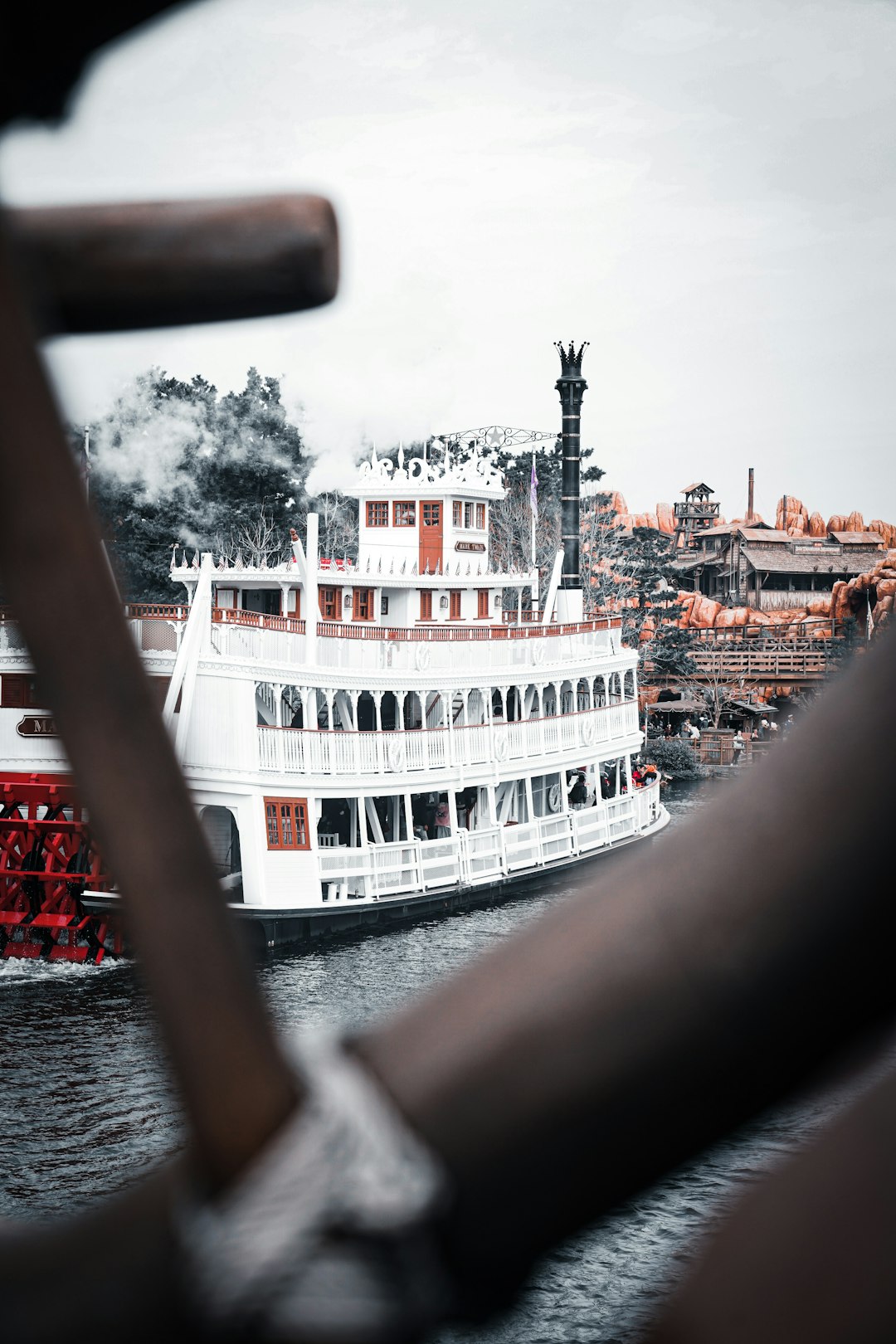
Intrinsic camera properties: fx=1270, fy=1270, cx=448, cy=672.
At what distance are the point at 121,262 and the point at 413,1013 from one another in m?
0.38

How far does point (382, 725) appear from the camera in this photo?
55.0ft

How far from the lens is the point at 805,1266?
26 centimetres

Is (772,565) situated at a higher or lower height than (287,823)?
higher

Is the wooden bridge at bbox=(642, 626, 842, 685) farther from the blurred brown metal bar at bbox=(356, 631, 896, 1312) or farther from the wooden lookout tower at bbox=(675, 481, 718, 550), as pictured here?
the blurred brown metal bar at bbox=(356, 631, 896, 1312)

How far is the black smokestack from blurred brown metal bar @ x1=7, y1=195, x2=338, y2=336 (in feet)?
74.8

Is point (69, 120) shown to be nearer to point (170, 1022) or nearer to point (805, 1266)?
point (170, 1022)

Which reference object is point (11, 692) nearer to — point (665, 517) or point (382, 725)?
point (382, 725)

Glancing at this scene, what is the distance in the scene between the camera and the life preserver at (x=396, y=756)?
13.9 m

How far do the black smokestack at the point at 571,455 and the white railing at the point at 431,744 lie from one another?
5.47m

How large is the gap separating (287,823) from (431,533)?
26.7ft

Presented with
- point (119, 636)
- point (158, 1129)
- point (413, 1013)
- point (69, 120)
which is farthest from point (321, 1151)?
point (158, 1129)

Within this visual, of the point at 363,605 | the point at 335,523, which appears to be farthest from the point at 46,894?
the point at 335,523

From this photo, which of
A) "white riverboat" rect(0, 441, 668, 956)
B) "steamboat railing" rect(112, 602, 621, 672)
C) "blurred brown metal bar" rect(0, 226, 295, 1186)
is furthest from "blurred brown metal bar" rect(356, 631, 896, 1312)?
"steamboat railing" rect(112, 602, 621, 672)

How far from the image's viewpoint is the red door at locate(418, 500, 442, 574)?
19.7 m
